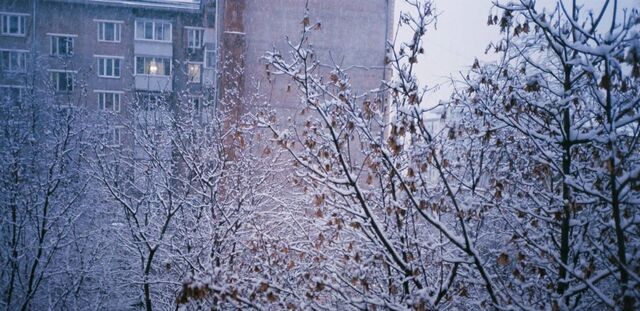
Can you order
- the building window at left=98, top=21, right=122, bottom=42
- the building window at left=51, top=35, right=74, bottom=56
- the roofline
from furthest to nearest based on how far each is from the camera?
the building window at left=98, top=21, right=122, bottom=42 → the roofline → the building window at left=51, top=35, right=74, bottom=56

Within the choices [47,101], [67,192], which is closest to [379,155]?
[67,192]

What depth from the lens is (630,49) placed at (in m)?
3.45

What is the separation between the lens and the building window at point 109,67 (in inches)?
1037

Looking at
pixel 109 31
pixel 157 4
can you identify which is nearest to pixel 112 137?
pixel 109 31

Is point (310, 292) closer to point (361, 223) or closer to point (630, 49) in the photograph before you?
point (361, 223)

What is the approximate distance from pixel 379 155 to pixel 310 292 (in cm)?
189

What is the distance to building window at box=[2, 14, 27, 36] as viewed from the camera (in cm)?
2475

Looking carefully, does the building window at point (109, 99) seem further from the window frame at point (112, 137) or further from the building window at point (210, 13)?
the window frame at point (112, 137)

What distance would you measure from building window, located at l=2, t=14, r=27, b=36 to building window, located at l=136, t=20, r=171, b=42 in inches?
232

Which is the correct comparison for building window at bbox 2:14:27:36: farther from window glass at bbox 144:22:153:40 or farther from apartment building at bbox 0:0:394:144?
window glass at bbox 144:22:153:40

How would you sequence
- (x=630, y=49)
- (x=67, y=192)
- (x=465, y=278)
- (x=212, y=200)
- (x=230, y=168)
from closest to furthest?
(x=630, y=49) < (x=465, y=278) < (x=212, y=200) < (x=230, y=168) < (x=67, y=192)

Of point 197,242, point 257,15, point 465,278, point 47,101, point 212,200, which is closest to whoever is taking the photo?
point 465,278

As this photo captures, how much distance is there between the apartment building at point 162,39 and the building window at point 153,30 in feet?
0.19

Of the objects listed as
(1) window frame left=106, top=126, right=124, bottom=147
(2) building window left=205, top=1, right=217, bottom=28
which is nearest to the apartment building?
(2) building window left=205, top=1, right=217, bottom=28
